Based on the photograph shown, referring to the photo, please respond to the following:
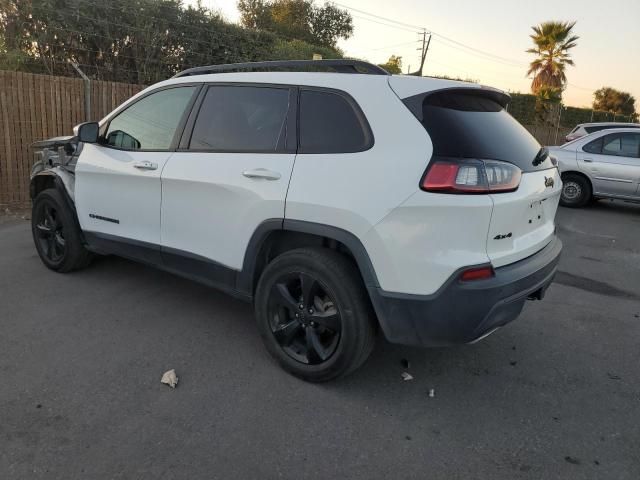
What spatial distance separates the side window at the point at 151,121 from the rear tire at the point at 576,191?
8.76 metres

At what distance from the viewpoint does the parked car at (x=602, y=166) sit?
9523mm

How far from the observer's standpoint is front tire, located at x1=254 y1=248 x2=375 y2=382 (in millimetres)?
2826

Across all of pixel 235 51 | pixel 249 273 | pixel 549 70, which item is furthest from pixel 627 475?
pixel 549 70

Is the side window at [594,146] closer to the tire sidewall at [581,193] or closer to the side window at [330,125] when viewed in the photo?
the tire sidewall at [581,193]

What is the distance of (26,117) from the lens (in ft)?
25.0

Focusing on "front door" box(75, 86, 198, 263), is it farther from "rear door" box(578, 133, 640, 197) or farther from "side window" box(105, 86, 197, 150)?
"rear door" box(578, 133, 640, 197)

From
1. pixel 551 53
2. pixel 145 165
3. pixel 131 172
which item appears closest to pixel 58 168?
pixel 131 172

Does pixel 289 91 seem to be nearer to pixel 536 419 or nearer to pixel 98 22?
pixel 536 419

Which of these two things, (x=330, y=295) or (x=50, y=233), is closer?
(x=330, y=295)

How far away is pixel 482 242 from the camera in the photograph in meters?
2.56

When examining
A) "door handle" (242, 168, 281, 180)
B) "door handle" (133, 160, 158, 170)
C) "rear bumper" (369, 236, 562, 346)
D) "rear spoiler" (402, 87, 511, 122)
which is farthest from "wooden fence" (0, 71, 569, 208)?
"rear bumper" (369, 236, 562, 346)

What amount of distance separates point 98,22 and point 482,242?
415 inches

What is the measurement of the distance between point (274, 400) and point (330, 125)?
5.30ft

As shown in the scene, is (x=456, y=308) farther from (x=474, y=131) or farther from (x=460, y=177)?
(x=474, y=131)
